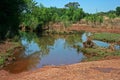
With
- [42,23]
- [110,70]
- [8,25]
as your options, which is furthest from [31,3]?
[110,70]

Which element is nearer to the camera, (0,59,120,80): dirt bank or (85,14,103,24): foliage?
(0,59,120,80): dirt bank

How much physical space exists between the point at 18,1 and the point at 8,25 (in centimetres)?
560

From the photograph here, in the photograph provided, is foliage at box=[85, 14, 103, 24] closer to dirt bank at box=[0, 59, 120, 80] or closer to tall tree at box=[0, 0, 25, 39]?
tall tree at box=[0, 0, 25, 39]

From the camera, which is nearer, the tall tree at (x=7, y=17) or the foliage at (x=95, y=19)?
the tall tree at (x=7, y=17)

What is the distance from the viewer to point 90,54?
101 feet

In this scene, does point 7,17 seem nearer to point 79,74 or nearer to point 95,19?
point 79,74

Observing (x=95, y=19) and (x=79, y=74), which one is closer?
(x=79, y=74)

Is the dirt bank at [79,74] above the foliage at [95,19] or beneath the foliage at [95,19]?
beneath

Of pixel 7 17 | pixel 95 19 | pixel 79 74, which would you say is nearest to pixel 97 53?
pixel 79 74

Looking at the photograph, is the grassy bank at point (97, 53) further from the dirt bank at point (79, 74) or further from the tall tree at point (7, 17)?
the tall tree at point (7, 17)

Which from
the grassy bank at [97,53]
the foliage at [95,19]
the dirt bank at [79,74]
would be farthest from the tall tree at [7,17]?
the foliage at [95,19]

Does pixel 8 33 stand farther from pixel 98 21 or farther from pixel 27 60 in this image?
pixel 98 21

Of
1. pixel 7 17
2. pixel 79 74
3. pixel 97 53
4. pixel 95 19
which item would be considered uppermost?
pixel 7 17

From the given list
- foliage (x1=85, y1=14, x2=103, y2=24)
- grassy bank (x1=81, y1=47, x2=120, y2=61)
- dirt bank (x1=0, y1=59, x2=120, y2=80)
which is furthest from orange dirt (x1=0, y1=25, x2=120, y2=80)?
foliage (x1=85, y1=14, x2=103, y2=24)
